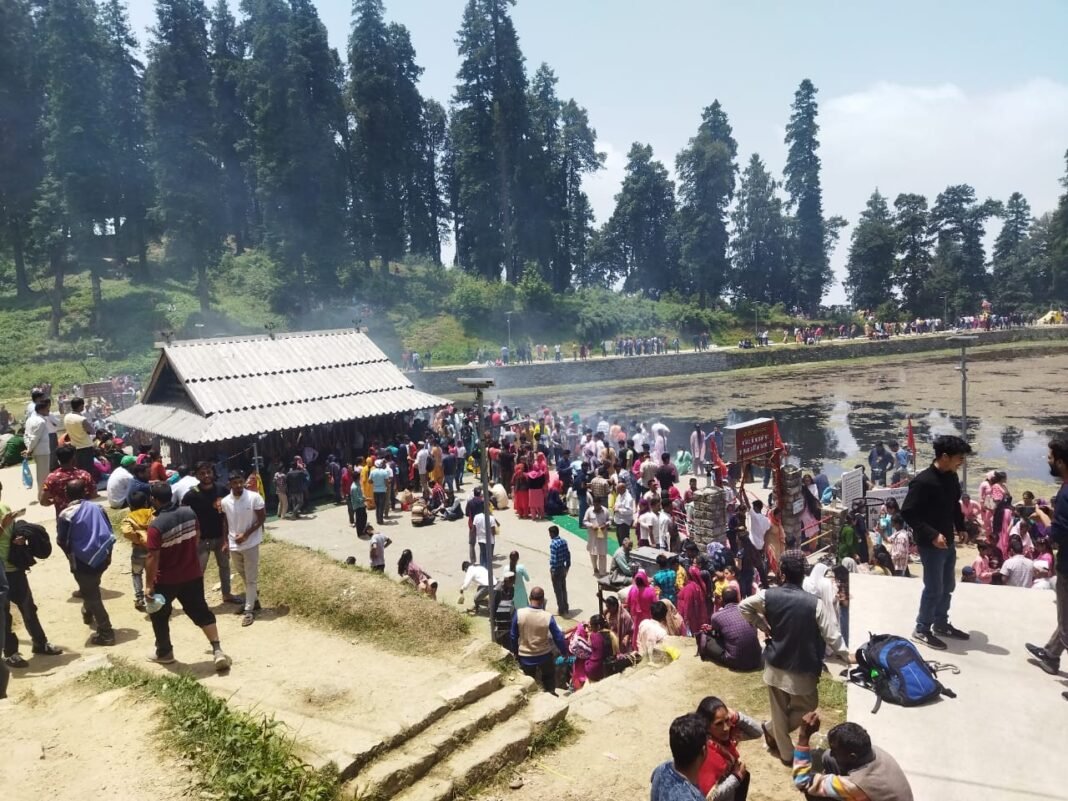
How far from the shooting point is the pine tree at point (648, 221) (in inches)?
2539

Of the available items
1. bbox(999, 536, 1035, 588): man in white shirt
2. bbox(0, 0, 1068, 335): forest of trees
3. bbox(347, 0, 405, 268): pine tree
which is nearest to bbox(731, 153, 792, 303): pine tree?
bbox(0, 0, 1068, 335): forest of trees

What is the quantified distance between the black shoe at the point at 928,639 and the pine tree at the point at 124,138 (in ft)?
139

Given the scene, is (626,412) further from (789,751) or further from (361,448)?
(789,751)

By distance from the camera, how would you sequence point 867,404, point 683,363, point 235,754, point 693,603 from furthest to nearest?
point 683,363, point 867,404, point 693,603, point 235,754

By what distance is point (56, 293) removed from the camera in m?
36.7

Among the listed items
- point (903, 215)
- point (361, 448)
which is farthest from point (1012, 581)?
point (903, 215)

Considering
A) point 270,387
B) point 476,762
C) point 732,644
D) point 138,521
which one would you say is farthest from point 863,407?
point 138,521

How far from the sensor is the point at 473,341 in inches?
1834

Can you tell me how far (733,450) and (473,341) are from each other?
3679 centimetres

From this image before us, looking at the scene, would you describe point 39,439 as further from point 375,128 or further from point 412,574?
point 375,128

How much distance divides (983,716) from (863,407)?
2990cm

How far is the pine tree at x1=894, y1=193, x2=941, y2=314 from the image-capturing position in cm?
6275

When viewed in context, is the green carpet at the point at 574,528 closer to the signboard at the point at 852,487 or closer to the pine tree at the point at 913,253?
the signboard at the point at 852,487

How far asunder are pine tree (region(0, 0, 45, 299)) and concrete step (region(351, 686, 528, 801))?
4246 cm
